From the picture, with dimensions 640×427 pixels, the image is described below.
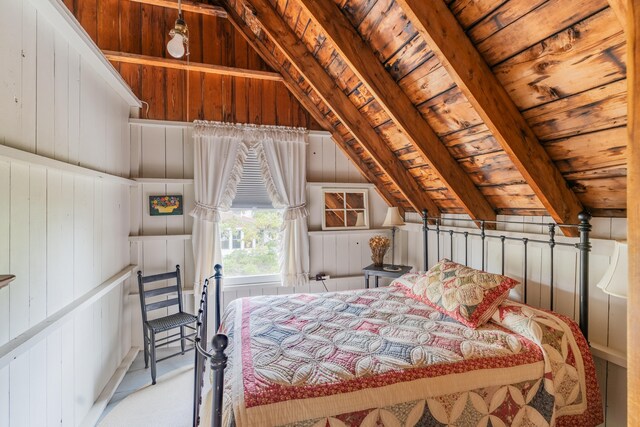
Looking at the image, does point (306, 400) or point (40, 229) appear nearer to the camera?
point (306, 400)

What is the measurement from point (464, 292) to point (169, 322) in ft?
8.04

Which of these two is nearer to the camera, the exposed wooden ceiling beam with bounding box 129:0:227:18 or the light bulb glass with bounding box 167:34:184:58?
the light bulb glass with bounding box 167:34:184:58

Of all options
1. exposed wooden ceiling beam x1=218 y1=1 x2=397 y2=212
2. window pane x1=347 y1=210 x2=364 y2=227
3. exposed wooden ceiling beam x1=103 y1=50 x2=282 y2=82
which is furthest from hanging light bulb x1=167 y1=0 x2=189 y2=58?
window pane x1=347 y1=210 x2=364 y2=227

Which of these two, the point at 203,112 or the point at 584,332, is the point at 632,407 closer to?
the point at 584,332

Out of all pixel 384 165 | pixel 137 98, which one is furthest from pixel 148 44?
pixel 384 165

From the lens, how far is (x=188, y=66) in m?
3.14

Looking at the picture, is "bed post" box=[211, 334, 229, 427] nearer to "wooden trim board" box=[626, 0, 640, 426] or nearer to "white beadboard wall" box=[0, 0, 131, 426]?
"white beadboard wall" box=[0, 0, 131, 426]

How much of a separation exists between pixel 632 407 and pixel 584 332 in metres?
1.61

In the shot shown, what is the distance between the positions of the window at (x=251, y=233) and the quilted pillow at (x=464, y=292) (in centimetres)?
180

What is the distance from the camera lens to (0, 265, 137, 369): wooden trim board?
4.11ft

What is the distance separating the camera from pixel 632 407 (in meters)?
0.67

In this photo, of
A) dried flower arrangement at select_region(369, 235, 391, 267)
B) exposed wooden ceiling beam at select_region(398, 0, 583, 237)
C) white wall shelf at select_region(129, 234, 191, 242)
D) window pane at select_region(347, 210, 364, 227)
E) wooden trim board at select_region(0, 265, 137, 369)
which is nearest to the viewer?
wooden trim board at select_region(0, 265, 137, 369)

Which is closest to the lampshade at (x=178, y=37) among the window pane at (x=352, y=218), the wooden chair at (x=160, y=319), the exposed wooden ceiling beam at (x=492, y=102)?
the exposed wooden ceiling beam at (x=492, y=102)

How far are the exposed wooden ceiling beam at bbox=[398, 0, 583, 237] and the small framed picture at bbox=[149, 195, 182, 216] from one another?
8.95 ft
